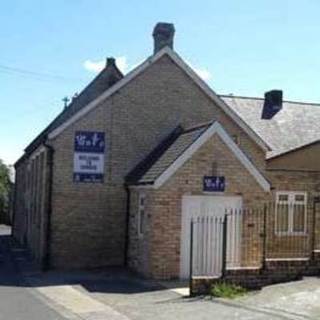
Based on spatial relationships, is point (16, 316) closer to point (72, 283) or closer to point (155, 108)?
point (72, 283)

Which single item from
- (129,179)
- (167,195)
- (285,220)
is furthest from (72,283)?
(285,220)

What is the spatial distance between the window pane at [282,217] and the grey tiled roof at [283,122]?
348cm

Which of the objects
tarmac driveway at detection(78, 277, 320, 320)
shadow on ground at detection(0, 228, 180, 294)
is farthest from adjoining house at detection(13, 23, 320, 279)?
tarmac driveway at detection(78, 277, 320, 320)

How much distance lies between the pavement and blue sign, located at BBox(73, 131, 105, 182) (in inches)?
159

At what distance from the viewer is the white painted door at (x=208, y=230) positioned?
21.3 m

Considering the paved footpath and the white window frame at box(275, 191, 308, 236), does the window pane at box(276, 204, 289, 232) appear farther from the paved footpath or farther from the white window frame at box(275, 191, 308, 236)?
the paved footpath

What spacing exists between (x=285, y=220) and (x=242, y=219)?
251 inches

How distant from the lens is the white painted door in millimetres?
21266

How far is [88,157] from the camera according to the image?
2470 centimetres

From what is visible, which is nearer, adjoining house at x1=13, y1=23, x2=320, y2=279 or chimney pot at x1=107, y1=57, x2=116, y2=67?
adjoining house at x1=13, y1=23, x2=320, y2=279

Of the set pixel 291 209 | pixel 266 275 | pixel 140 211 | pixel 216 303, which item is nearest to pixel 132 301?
pixel 216 303

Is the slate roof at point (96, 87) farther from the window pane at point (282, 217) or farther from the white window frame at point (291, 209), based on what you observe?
the window pane at point (282, 217)

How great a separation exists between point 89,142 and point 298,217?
9125 millimetres

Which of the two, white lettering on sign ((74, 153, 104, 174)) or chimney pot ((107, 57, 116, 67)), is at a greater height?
chimney pot ((107, 57, 116, 67))
